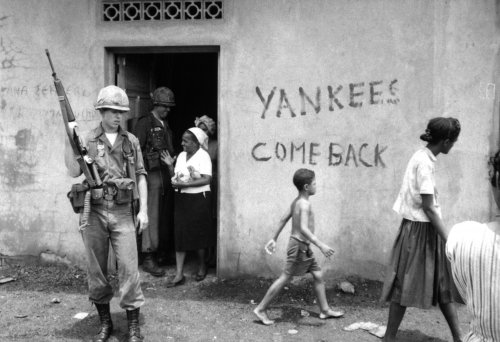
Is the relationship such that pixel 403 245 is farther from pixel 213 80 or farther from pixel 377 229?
pixel 213 80

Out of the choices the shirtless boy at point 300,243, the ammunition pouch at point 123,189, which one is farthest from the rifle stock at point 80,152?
the shirtless boy at point 300,243

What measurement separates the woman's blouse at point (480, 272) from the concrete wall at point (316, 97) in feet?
12.1

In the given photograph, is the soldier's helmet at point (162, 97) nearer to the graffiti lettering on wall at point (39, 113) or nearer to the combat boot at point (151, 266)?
the graffiti lettering on wall at point (39, 113)

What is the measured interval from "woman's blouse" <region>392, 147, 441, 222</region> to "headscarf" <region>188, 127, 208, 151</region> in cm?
249

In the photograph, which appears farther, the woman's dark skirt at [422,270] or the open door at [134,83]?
the open door at [134,83]

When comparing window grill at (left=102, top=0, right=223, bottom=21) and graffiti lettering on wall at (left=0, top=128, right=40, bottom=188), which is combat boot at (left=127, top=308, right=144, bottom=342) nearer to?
graffiti lettering on wall at (left=0, top=128, right=40, bottom=188)

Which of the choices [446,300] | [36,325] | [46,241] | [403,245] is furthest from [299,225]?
[46,241]

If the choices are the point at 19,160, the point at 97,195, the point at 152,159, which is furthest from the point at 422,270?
the point at 19,160

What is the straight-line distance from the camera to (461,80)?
18.6 feet

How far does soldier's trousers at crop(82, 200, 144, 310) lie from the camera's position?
455cm

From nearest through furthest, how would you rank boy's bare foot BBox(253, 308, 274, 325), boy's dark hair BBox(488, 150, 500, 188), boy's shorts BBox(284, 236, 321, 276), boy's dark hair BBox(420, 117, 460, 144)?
boy's dark hair BBox(488, 150, 500, 188)
boy's dark hair BBox(420, 117, 460, 144)
boy's shorts BBox(284, 236, 321, 276)
boy's bare foot BBox(253, 308, 274, 325)

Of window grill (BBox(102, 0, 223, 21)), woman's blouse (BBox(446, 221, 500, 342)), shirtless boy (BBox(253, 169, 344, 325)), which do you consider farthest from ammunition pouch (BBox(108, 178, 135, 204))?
woman's blouse (BBox(446, 221, 500, 342))

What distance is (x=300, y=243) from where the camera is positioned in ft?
16.1

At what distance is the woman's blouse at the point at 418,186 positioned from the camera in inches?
162
